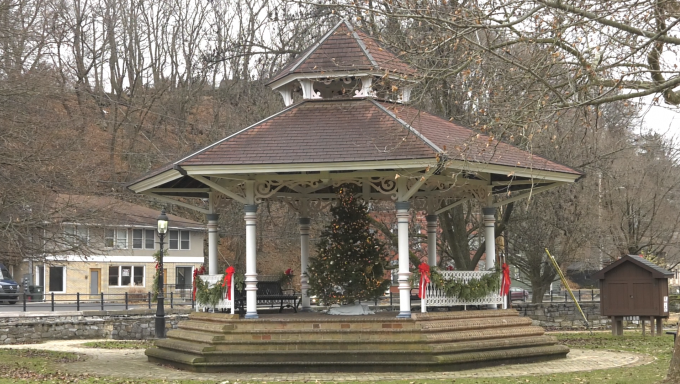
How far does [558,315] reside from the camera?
118ft

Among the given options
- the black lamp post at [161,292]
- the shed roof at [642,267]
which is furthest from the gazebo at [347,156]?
the shed roof at [642,267]

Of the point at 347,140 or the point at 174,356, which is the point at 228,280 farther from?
the point at 347,140

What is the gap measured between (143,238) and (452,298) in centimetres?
3914

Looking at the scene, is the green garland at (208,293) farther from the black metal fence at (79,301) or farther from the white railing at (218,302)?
the black metal fence at (79,301)

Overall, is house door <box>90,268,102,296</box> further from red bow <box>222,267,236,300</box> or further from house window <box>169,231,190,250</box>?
red bow <box>222,267,236,300</box>

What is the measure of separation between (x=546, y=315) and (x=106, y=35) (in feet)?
106

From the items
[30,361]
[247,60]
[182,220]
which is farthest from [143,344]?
[182,220]

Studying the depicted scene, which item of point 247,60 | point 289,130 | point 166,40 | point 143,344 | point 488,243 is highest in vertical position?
point 166,40

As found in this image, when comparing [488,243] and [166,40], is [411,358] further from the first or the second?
[166,40]

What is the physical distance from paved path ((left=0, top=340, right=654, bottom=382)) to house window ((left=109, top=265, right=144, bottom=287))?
33.1 metres

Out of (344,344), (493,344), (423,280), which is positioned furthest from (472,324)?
(344,344)

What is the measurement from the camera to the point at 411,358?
650 inches

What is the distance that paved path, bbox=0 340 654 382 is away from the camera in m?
15.9

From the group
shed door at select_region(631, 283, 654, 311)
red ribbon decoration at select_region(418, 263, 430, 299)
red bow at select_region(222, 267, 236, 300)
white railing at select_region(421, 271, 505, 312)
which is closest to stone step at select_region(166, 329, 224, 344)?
red bow at select_region(222, 267, 236, 300)
